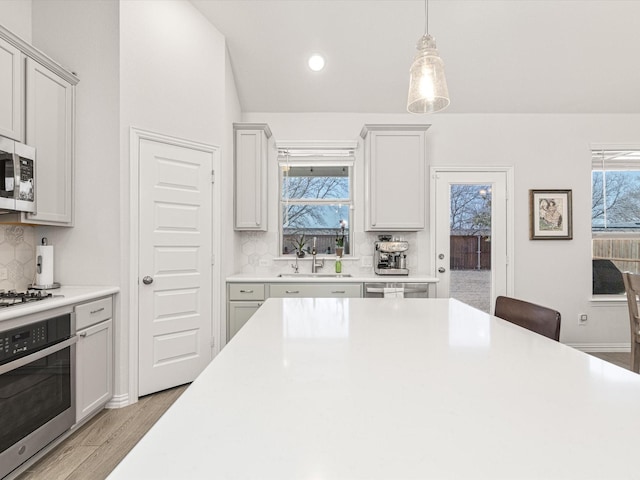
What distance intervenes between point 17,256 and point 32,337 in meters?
0.96

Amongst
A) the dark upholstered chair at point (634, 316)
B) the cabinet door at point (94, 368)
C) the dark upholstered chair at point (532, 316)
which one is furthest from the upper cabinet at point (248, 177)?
the dark upholstered chair at point (634, 316)

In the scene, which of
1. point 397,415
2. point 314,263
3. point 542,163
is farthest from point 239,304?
point 542,163

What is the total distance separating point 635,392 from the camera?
Answer: 77 cm

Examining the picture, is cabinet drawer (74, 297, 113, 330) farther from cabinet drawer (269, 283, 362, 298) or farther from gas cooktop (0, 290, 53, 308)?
cabinet drawer (269, 283, 362, 298)

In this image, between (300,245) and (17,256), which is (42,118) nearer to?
(17,256)

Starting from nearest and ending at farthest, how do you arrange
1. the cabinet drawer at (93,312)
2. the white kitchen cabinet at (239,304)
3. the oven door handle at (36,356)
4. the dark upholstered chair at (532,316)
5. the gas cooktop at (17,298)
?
the dark upholstered chair at (532,316) < the oven door handle at (36,356) < the gas cooktop at (17,298) < the cabinet drawer at (93,312) < the white kitchen cabinet at (239,304)

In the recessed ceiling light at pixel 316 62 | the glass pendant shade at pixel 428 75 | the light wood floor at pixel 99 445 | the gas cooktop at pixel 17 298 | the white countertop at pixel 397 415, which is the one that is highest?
the recessed ceiling light at pixel 316 62

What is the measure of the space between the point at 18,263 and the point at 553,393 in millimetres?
3124

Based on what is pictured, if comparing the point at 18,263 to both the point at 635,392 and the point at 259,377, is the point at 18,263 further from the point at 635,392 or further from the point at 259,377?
the point at 635,392

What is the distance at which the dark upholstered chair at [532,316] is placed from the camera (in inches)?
55.5

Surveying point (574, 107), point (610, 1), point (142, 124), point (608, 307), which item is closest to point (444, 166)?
point (574, 107)

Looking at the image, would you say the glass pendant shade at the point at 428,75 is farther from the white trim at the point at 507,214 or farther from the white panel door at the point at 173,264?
the white trim at the point at 507,214

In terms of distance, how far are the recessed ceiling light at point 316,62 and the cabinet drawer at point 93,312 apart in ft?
9.18

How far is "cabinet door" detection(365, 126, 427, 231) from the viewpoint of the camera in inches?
153
